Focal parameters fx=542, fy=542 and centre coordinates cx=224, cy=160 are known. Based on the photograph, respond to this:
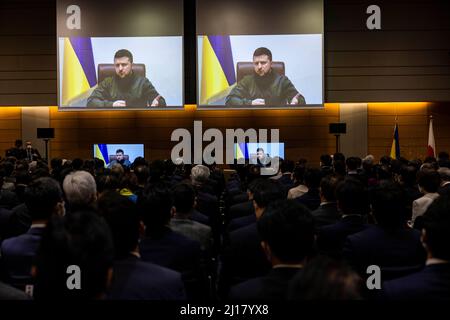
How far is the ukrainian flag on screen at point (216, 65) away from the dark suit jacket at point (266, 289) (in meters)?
11.2

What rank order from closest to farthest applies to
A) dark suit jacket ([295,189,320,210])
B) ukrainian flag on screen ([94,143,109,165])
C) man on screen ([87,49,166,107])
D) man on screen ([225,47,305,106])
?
1. dark suit jacket ([295,189,320,210])
2. man on screen ([225,47,305,106])
3. man on screen ([87,49,166,107])
4. ukrainian flag on screen ([94,143,109,165])

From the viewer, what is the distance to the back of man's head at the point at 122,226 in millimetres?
2219

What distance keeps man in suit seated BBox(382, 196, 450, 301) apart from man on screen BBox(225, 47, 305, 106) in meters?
10.8

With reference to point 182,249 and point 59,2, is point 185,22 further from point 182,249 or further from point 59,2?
point 182,249

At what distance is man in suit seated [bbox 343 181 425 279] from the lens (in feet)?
9.36

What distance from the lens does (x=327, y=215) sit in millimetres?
3979

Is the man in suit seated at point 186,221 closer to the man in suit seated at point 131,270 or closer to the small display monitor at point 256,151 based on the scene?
the man in suit seated at point 131,270

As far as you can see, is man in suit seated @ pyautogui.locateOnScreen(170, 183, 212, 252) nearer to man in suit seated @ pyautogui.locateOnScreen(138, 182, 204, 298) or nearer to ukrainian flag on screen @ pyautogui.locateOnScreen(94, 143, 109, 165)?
man in suit seated @ pyautogui.locateOnScreen(138, 182, 204, 298)

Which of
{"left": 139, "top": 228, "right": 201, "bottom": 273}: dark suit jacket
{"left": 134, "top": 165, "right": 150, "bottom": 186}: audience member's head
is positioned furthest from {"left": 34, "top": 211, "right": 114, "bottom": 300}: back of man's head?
{"left": 134, "top": 165, "right": 150, "bottom": 186}: audience member's head

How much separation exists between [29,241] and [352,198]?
1927 mm

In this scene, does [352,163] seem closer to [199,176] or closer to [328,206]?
[199,176]

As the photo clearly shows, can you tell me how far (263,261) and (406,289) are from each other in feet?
3.97

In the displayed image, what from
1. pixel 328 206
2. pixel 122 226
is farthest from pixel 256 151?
pixel 122 226
